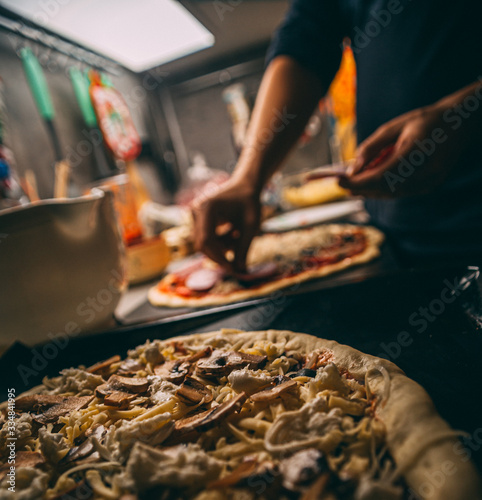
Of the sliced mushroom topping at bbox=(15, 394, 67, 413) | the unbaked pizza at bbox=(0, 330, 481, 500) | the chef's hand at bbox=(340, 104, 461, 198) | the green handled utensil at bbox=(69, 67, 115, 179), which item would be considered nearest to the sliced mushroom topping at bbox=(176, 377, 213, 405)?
the unbaked pizza at bbox=(0, 330, 481, 500)

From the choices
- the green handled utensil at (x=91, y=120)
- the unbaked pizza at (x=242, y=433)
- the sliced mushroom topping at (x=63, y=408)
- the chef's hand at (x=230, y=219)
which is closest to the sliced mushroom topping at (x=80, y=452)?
the unbaked pizza at (x=242, y=433)

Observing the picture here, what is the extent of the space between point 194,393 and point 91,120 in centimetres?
405

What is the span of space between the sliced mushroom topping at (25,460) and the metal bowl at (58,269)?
52cm

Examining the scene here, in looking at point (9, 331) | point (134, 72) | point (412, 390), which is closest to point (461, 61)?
point (412, 390)

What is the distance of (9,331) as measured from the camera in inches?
44.2

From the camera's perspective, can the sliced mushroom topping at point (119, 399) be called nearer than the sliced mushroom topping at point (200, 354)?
Yes

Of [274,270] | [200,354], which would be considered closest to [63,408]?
[200,354]

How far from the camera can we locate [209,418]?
669mm

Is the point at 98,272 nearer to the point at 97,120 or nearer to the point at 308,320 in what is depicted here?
the point at 308,320

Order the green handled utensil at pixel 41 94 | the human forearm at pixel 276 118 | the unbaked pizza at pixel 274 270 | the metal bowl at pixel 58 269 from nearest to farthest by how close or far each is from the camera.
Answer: the metal bowl at pixel 58 269
the unbaked pizza at pixel 274 270
the human forearm at pixel 276 118
the green handled utensil at pixel 41 94

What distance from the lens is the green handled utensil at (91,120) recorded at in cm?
383

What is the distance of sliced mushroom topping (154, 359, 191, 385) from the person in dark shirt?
80 centimetres

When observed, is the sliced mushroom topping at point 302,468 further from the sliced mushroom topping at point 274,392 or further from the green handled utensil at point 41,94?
the green handled utensil at point 41,94

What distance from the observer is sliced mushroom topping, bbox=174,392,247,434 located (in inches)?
26.2
